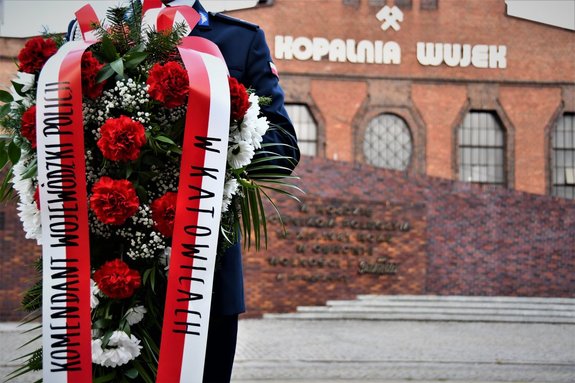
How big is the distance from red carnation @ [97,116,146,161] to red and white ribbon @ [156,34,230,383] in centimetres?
14

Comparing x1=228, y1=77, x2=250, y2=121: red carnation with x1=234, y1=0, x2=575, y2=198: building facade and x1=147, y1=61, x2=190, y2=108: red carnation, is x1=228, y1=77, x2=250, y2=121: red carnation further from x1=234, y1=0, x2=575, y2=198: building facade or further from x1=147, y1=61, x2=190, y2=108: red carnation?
x1=234, y1=0, x2=575, y2=198: building facade

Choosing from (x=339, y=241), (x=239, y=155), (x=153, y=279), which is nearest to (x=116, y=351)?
(x=153, y=279)

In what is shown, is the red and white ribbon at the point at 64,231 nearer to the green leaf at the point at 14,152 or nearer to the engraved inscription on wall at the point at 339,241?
the green leaf at the point at 14,152

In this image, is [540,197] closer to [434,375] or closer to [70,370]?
[434,375]

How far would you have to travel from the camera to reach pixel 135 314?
2.02 m

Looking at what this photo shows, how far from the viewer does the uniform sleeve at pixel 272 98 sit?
2.34 metres

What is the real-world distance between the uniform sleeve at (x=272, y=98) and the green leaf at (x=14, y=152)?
706 mm

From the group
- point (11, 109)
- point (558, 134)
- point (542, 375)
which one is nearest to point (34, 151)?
point (11, 109)

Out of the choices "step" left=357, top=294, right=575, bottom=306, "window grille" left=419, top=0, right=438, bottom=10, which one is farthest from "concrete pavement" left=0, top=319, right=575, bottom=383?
"window grille" left=419, top=0, right=438, bottom=10

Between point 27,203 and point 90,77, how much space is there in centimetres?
42

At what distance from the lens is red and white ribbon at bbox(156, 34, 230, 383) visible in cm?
200

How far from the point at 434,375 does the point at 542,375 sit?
4.19 feet

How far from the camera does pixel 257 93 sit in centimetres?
242

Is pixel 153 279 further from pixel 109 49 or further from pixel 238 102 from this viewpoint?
pixel 109 49
